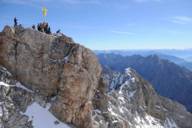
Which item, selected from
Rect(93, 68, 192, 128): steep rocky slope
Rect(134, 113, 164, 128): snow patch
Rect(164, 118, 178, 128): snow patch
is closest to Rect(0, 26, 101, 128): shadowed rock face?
Rect(93, 68, 192, 128): steep rocky slope

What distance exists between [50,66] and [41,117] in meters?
11.8

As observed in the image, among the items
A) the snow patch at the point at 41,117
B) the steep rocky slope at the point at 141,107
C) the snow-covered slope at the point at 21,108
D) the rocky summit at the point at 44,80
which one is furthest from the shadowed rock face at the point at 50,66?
the steep rocky slope at the point at 141,107

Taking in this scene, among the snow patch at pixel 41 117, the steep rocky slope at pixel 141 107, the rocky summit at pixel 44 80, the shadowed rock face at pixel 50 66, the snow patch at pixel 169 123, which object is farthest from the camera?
the snow patch at pixel 169 123

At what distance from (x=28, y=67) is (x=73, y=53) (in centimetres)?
1008

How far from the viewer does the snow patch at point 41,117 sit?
2628 inches

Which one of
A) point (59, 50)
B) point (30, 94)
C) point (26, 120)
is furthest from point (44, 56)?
point (26, 120)

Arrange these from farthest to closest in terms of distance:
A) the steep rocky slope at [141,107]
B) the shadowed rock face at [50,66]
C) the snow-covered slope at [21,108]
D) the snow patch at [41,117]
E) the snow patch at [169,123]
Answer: the snow patch at [169,123] → the steep rocky slope at [141,107] → the shadowed rock face at [50,66] → the snow patch at [41,117] → the snow-covered slope at [21,108]

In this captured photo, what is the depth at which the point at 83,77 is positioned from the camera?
7375cm

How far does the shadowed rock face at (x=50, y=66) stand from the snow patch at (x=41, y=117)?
143 inches

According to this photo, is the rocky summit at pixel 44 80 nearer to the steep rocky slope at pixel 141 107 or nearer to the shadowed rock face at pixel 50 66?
the shadowed rock face at pixel 50 66

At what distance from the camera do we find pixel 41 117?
223ft

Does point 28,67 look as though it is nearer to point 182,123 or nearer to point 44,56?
point 44,56

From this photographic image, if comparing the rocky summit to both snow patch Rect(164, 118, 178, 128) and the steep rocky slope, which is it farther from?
snow patch Rect(164, 118, 178, 128)

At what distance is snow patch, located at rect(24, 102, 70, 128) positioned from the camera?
66.8 metres
